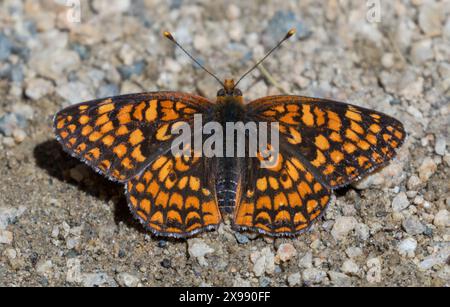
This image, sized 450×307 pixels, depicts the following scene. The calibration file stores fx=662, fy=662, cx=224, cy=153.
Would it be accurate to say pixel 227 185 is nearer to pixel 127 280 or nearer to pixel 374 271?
pixel 127 280

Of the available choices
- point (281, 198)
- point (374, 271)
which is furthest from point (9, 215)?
point (374, 271)

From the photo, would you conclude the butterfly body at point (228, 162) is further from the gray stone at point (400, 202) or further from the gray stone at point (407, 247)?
the gray stone at point (407, 247)

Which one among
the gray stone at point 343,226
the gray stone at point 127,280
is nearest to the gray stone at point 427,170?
the gray stone at point 343,226

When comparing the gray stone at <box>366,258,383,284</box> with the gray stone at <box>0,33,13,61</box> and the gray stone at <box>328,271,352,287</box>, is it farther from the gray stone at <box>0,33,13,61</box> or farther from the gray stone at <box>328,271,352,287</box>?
the gray stone at <box>0,33,13,61</box>

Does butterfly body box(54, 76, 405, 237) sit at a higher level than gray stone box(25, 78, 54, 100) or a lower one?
lower

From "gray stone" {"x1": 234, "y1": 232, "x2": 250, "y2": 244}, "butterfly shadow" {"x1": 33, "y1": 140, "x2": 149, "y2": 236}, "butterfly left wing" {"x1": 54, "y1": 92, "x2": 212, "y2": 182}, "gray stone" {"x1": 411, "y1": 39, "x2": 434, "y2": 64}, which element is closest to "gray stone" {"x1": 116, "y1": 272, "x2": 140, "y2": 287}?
"butterfly shadow" {"x1": 33, "y1": 140, "x2": 149, "y2": 236}

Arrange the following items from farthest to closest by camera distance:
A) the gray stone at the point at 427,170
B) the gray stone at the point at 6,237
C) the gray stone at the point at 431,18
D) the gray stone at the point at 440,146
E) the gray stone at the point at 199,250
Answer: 1. the gray stone at the point at 431,18
2. the gray stone at the point at 440,146
3. the gray stone at the point at 427,170
4. the gray stone at the point at 6,237
5. the gray stone at the point at 199,250

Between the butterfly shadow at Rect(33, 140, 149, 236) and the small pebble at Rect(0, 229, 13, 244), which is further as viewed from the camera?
the butterfly shadow at Rect(33, 140, 149, 236)

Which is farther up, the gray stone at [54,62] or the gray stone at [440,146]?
the gray stone at [54,62]
